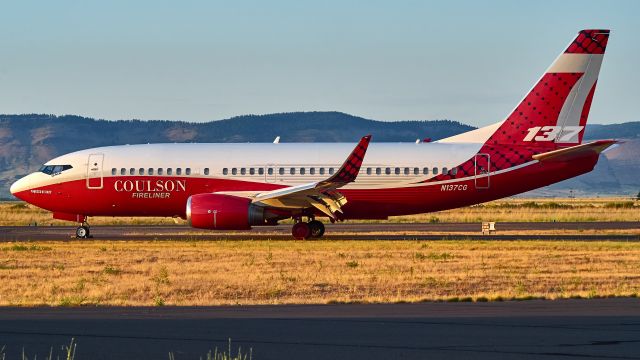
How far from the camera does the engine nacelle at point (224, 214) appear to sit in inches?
1631

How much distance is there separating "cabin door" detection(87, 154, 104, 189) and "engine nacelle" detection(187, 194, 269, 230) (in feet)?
16.6

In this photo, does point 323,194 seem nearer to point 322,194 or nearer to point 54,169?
point 322,194

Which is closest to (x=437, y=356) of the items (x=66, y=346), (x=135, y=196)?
(x=66, y=346)

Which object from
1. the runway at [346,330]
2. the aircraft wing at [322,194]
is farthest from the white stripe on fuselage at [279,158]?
the runway at [346,330]

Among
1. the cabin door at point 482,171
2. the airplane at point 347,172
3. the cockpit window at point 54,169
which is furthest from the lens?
the cockpit window at point 54,169

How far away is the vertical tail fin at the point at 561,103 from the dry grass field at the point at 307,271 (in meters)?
4.77

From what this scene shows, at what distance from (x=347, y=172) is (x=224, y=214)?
16.2ft

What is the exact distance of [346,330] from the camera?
54.5 feet

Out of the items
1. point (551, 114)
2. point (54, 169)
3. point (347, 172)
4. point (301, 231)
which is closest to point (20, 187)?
point (54, 169)

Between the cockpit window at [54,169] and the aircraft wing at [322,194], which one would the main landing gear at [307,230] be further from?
the cockpit window at [54,169]

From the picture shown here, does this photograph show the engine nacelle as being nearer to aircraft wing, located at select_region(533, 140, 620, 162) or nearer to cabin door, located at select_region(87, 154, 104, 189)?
cabin door, located at select_region(87, 154, 104, 189)

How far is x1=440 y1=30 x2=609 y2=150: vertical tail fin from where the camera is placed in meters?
41.8

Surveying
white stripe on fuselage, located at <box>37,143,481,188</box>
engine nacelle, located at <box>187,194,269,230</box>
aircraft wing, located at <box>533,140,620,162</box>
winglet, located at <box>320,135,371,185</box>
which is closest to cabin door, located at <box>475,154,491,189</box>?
white stripe on fuselage, located at <box>37,143,481,188</box>

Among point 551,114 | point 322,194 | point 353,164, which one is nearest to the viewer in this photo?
point 353,164
